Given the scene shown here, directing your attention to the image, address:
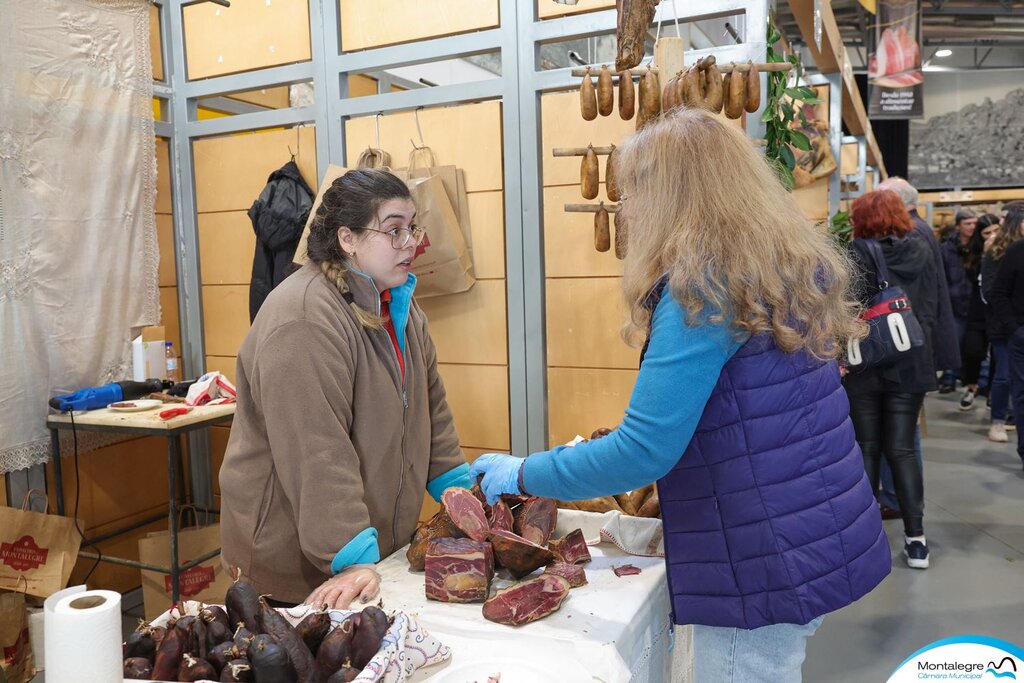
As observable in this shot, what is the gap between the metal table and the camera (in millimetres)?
3236

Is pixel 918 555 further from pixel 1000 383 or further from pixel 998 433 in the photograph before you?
pixel 1000 383

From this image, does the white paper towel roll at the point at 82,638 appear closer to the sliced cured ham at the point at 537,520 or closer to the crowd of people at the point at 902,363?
the sliced cured ham at the point at 537,520

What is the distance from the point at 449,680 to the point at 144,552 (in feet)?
8.92

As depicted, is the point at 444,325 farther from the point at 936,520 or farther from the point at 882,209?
the point at 936,520

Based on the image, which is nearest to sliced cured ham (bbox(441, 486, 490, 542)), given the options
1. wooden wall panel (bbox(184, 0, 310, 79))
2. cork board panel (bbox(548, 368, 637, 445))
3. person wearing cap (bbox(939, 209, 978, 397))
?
cork board panel (bbox(548, 368, 637, 445))

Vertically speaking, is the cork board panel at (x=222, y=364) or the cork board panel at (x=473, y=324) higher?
the cork board panel at (x=473, y=324)

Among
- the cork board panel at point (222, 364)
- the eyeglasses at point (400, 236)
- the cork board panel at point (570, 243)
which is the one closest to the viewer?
the eyeglasses at point (400, 236)

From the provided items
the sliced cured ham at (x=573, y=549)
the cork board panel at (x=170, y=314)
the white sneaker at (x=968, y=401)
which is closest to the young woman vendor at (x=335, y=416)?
the sliced cured ham at (x=573, y=549)

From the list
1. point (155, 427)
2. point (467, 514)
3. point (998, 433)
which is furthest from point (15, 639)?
point (998, 433)

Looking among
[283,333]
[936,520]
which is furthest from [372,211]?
[936,520]

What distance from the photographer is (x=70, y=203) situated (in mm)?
3604

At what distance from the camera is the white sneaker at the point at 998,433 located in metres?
6.77

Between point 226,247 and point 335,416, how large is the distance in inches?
114

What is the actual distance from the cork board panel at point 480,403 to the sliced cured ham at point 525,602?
7.26 feet
